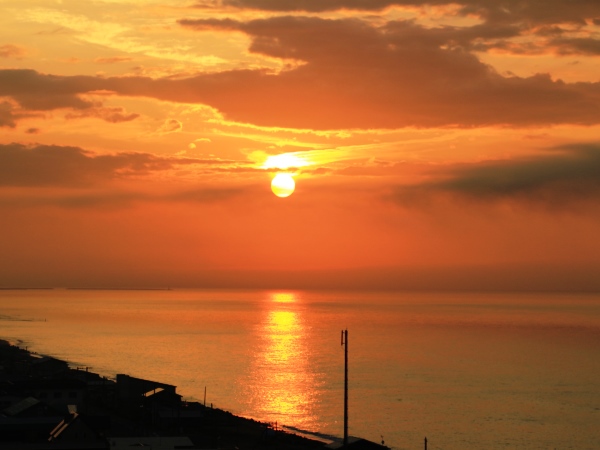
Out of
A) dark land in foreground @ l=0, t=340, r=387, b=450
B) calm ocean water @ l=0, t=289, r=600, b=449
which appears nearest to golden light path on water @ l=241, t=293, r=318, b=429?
calm ocean water @ l=0, t=289, r=600, b=449

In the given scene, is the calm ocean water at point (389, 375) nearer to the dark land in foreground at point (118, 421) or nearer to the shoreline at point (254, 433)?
the shoreline at point (254, 433)

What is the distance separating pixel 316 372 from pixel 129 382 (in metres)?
38.4

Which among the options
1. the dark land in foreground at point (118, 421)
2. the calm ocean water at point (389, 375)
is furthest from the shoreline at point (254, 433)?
the calm ocean water at point (389, 375)

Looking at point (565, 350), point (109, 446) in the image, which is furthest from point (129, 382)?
point (565, 350)

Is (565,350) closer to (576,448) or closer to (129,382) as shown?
(576,448)

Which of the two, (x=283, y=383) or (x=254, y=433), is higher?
(x=283, y=383)

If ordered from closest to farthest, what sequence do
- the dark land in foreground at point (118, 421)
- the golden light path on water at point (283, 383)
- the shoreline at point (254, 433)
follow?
the dark land in foreground at point (118, 421) → the shoreline at point (254, 433) → the golden light path on water at point (283, 383)

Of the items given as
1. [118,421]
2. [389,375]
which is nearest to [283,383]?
[389,375]

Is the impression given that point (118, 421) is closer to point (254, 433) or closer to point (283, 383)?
point (254, 433)

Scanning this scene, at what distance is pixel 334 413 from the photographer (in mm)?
70812

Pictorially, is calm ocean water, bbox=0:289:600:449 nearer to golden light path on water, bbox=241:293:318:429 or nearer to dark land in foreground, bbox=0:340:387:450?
golden light path on water, bbox=241:293:318:429

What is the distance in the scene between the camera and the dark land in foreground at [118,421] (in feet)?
124

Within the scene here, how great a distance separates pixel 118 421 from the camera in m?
54.5

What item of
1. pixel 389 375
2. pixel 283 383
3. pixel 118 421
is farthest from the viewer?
pixel 389 375
